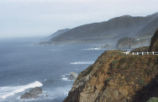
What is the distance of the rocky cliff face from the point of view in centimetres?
2208

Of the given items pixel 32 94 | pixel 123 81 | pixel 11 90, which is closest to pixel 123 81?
pixel 123 81

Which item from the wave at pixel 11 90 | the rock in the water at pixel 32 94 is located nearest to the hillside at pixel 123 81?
the rock in the water at pixel 32 94

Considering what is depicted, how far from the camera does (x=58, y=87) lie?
61250 millimetres

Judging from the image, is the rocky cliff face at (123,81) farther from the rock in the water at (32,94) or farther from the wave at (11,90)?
the wave at (11,90)

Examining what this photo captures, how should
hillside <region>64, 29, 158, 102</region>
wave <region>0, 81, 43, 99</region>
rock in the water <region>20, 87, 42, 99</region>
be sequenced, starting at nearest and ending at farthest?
hillside <region>64, 29, 158, 102</region>
rock in the water <region>20, 87, 42, 99</region>
wave <region>0, 81, 43, 99</region>

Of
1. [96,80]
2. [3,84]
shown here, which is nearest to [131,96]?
[96,80]

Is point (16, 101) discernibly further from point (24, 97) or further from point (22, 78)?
point (22, 78)

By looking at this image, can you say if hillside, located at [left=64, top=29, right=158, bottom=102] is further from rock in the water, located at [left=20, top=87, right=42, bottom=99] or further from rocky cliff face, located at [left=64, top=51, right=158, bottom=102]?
rock in the water, located at [left=20, top=87, right=42, bottom=99]

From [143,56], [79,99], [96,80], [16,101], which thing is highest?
[143,56]

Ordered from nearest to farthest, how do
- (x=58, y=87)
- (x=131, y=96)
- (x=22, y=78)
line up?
(x=131, y=96)
(x=58, y=87)
(x=22, y=78)

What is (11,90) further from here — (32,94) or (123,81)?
(123,81)

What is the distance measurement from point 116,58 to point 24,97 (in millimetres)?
31590

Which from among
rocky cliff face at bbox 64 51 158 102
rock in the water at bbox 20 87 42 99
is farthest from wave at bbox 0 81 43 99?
rocky cliff face at bbox 64 51 158 102

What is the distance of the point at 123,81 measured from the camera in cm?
2295
